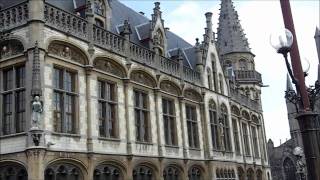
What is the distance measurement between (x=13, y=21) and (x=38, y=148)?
590cm

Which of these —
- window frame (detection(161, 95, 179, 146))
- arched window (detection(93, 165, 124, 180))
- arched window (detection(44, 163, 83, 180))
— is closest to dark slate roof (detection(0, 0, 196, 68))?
window frame (detection(161, 95, 179, 146))

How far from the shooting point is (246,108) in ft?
135

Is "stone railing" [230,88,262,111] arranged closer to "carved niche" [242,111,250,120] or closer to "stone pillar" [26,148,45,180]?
"carved niche" [242,111,250,120]

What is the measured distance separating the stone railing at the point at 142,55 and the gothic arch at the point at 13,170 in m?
Answer: 9.21

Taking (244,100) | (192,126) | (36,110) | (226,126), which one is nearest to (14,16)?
(36,110)

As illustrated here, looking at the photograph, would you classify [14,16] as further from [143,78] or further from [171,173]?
[171,173]

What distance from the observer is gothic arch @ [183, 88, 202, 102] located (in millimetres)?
29950

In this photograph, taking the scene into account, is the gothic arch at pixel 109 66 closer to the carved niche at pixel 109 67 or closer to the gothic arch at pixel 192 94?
the carved niche at pixel 109 67

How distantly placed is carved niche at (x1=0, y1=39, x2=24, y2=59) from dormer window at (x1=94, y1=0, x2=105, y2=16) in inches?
237

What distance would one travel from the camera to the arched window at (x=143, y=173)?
22.8 meters

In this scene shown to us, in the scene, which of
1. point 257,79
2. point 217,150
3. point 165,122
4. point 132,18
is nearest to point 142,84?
point 165,122

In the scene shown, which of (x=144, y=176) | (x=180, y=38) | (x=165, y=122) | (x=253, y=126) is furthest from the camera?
(x=253, y=126)

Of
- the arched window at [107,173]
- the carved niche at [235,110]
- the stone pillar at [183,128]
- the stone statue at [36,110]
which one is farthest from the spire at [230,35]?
the stone statue at [36,110]

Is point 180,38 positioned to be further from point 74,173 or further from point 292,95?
point 292,95
